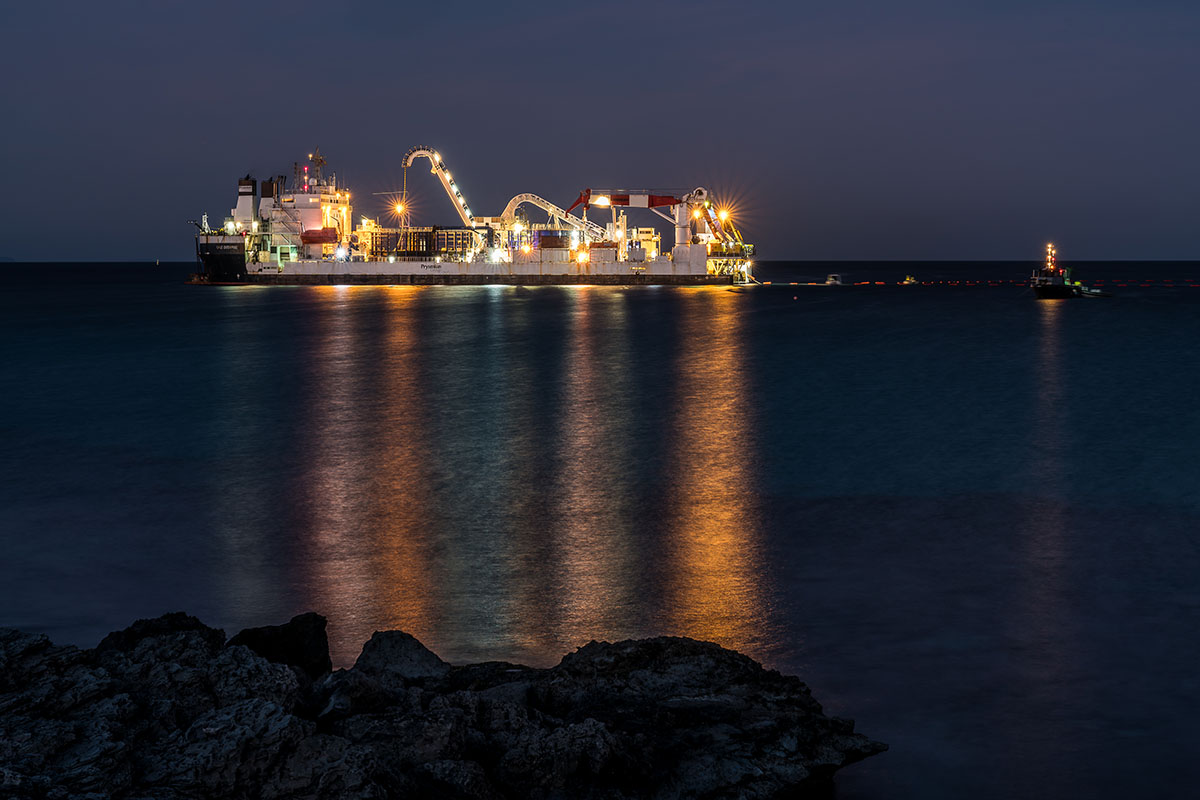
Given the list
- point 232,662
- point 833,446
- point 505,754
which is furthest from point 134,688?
point 833,446

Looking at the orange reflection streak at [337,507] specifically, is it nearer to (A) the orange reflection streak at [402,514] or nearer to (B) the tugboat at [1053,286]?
(A) the orange reflection streak at [402,514]

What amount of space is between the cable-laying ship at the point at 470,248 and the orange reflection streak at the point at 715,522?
81877 mm

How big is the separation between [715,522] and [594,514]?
175 cm

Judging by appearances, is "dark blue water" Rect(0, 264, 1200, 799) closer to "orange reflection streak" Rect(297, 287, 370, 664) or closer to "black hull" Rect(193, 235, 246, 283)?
"orange reflection streak" Rect(297, 287, 370, 664)

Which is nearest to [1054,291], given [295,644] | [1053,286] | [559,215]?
[1053,286]

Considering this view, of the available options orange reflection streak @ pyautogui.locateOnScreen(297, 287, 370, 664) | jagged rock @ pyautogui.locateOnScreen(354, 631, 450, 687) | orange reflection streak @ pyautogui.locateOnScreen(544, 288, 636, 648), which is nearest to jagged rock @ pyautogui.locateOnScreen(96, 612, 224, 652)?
jagged rock @ pyautogui.locateOnScreen(354, 631, 450, 687)

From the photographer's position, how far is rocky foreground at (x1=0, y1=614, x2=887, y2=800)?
18.6ft

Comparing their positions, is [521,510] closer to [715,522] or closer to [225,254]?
[715,522]

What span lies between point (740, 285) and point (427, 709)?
118519mm

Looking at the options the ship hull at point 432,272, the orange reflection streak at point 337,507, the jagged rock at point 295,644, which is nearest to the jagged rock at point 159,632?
the jagged rock at point 295,644

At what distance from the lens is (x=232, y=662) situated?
22.5ft

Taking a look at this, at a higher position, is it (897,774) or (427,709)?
(427,709)

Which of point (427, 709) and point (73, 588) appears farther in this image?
point (73, 588)

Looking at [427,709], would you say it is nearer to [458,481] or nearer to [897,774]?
[897,774]
